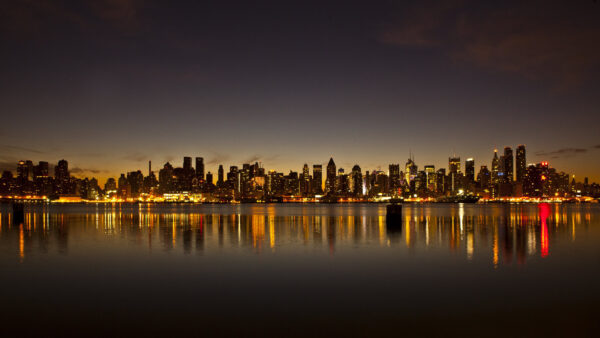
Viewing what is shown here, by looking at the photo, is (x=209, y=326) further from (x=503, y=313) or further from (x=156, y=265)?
(x=156, y=265)

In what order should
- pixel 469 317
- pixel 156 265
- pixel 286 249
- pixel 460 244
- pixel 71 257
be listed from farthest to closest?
pixel 460 244
pixel 286 249
pixel 71 257
pixel 156 265
pixel 469 317

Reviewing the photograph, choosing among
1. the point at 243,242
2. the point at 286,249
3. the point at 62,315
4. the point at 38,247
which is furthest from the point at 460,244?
the point at 38,247

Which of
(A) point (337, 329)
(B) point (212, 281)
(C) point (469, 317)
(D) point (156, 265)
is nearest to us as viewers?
(A) point (337, 329)

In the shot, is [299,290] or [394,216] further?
[394,216]

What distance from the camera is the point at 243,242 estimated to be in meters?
31.9

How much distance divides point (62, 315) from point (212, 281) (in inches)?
239

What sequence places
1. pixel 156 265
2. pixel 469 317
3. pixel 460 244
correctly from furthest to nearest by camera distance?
pixel 460 244
pixel 156 265
pixel 469 317

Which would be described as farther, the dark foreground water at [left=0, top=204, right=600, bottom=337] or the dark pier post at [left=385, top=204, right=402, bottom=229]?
the dark pier post at [left=385, top=204, right=402, bottom=229]

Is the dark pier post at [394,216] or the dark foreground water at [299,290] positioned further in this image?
the dark pier post at [394,216]

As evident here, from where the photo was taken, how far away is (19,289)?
15.9 m

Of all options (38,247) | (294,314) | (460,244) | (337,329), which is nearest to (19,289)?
(294,314)

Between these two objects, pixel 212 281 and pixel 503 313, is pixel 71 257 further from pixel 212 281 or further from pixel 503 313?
pixel 503 313

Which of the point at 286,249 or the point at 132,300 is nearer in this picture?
the point at 132,300

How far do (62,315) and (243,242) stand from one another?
19588 millimetres
